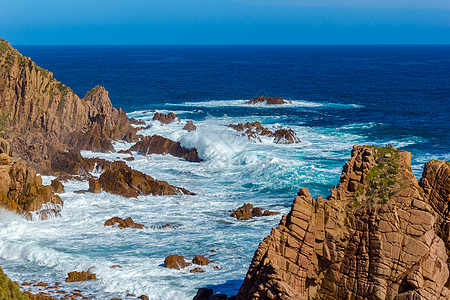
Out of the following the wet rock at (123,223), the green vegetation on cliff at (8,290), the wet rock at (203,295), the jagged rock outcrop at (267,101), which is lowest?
the wet rock at (123,223)

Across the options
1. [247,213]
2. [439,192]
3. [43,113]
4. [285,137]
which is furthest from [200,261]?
[285,137]

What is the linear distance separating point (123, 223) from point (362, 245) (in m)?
21.9

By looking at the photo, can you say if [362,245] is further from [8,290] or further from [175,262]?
[175,262]

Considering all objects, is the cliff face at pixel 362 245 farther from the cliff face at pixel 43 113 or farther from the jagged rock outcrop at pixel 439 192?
the cliff face at pixel 43 113

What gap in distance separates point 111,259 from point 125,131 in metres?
38.3

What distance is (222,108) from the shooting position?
9769 cm

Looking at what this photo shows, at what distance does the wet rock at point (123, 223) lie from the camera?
34.8 m

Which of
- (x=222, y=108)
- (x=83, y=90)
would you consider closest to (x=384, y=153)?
(x=222, y=108)

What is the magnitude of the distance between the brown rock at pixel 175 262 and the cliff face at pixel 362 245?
1158 cm

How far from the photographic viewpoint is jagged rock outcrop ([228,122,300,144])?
65.5 meters

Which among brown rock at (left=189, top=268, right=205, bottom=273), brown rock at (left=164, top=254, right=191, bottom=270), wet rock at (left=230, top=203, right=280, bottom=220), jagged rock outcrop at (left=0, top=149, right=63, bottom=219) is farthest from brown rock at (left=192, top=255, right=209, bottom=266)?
jagged rock outcrop at (left=0, top=149, right=63, bottom=219)

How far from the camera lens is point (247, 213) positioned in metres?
36.8

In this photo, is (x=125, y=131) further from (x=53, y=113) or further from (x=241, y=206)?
(x=241, y=206)

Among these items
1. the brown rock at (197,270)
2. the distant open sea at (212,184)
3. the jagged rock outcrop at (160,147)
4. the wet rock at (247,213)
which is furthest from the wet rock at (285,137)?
the brown rock at (197,270)
